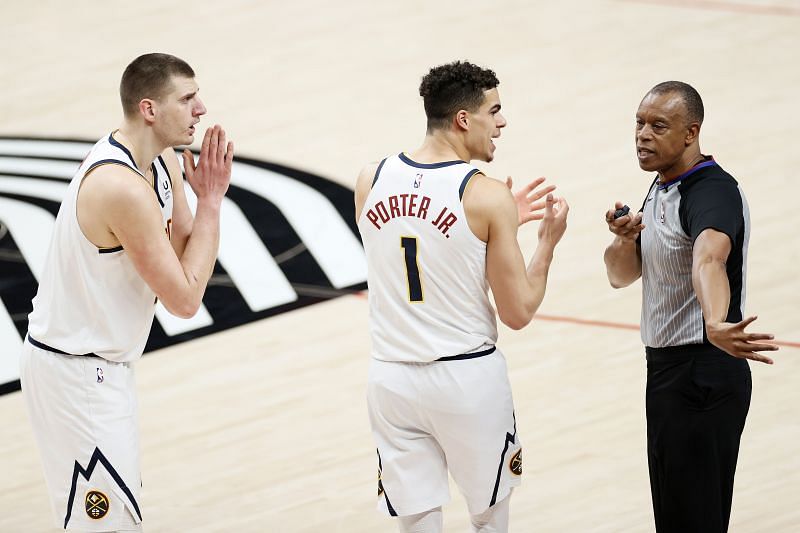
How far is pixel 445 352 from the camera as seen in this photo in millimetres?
4691

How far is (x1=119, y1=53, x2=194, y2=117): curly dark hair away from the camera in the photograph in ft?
15.5

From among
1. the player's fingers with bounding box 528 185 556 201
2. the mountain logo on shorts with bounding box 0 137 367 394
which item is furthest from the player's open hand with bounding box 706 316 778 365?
the mountain logo on shorts with bounding box 0 137 367 394

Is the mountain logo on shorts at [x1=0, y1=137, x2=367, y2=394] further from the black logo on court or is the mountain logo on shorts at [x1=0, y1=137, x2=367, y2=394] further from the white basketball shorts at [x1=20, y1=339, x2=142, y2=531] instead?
the black logo on court

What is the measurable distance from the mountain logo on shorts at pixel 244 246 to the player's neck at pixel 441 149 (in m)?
3.96

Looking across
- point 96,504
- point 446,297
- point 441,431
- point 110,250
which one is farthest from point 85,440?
point 446,297

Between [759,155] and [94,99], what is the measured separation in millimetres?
5558

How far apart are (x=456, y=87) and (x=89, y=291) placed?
55.0 inches

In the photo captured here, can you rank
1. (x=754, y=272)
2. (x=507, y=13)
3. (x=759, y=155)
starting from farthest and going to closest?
(x=507, y=13)
(x=759, y=155)
(x=754, y=272)

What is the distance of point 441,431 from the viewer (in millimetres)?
4766

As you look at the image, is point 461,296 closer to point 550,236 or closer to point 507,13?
point 550,236

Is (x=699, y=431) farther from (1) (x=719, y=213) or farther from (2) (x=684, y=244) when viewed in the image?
(1) (x=719, y=213)

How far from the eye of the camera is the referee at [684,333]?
480 cm

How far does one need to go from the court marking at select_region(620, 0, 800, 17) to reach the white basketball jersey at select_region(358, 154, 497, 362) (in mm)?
9270

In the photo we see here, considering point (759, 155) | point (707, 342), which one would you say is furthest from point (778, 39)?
point (707, 342)
